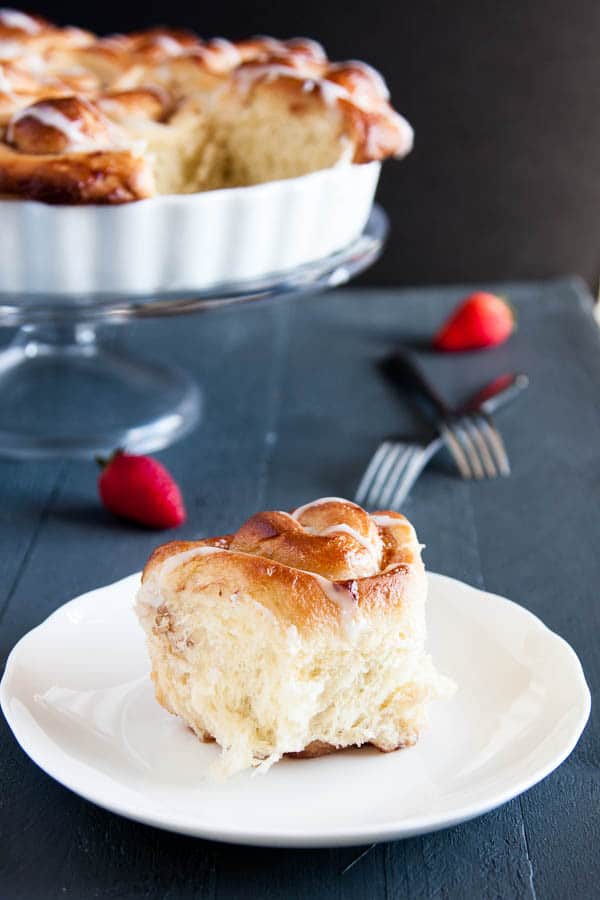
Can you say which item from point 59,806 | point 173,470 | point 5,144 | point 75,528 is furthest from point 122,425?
point 59,806

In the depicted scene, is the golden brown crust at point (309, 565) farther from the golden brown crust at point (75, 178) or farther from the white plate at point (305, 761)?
the golden brown crust at point (75, 178)

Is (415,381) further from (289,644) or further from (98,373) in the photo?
(289,644)

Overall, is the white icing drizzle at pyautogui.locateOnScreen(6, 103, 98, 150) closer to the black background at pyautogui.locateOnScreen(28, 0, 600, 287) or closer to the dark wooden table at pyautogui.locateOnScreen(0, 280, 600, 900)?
the dark wooden table at pyautogui.locateOnScreen(0, 280, 600, 900)

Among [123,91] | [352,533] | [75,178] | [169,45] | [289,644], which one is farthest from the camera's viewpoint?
[169,45]

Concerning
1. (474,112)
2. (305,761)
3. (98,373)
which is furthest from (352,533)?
(474,112)

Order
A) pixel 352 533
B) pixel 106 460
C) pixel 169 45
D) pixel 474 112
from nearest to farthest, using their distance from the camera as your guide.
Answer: pixel 352 533
pixel 106 460
pixel 169 45
pixel 474 112

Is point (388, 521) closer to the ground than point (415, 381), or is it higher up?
higher up

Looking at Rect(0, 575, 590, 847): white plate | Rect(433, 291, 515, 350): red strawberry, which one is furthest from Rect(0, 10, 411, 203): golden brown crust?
Rect(0, 575, 590, 847): white plate

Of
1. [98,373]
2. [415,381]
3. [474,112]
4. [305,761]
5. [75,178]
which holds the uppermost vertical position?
[75,178]
